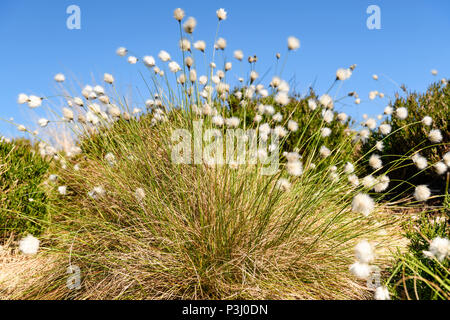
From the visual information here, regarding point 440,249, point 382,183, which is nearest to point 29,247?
point 440,249

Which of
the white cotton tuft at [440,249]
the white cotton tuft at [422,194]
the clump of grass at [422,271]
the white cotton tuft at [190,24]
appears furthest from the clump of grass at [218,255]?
the white cotton tuft at [190,24]

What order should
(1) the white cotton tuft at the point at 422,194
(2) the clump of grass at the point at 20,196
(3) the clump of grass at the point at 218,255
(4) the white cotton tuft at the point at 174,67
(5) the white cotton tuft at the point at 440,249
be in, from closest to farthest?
(5) the white cotton tuft at the point at 440,249
(1) the white cotton tuft at the point at 422,194
(3) the clump of grass at the point at 218,255
(4) the white cotton tuft at the point at 174,67
(2) the clump of grass at the point at 20,196

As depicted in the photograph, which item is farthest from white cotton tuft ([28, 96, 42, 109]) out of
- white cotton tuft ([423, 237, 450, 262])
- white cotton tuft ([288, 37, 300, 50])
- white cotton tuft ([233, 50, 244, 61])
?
white cotton tuft ([423, 237, 450, 262])

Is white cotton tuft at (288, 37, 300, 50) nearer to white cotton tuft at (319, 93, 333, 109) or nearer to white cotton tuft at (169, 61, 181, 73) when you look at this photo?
white cotton tuft at (319, 93, 333, 109)

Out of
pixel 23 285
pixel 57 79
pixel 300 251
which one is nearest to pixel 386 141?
pixel 300 251

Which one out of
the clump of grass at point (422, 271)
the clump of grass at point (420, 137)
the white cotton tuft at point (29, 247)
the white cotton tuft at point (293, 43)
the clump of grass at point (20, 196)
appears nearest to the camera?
the clump of grass at point (422, 271)

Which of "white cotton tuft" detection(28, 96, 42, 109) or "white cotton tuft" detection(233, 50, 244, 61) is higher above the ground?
"white cotton tuft" detection(233, 50, 244, 61)

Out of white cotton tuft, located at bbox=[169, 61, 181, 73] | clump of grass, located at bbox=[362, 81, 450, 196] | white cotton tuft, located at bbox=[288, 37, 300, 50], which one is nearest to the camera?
white cotton tuft, located at bbox=[288, 37, 300, 50]

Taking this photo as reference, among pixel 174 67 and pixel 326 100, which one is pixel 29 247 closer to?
pixel 174 67

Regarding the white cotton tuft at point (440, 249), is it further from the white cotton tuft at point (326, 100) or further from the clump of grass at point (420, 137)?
the clump of grass at point (420, 137)

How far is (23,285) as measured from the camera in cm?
255

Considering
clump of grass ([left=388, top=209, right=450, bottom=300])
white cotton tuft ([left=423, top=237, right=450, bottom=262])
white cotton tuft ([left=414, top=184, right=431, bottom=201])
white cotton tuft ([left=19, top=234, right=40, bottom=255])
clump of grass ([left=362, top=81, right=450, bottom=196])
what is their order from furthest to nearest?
clump of grass ([left=362, top=81, right=450, bottom=196]) → white cotton tuft ([left=19, top=234, right=40, bottom=255]) → white cotton tuft ([left=414, top=184, right=431, bottom=201]) → clump of grass ([left=388, top=209, right=450, bottom=300]) → white cotton tuft ([left=423, top=237, right=450, bottom=262])
